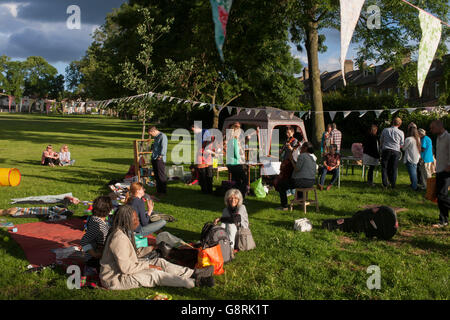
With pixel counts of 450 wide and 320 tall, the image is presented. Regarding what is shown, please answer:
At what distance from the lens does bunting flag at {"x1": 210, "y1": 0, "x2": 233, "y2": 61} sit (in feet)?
14.4

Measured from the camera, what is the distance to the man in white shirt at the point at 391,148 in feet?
34.6

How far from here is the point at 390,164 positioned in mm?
10828

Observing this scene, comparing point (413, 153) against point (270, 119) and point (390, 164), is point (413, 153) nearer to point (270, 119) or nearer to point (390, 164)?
point (390, 164)

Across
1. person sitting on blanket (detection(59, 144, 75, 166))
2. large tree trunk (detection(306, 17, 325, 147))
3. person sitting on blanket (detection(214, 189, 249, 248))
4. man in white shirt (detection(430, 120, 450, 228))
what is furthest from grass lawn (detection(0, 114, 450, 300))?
large tree trunk (detection(306, 17, 325, 147))

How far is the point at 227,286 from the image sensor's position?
474 cm

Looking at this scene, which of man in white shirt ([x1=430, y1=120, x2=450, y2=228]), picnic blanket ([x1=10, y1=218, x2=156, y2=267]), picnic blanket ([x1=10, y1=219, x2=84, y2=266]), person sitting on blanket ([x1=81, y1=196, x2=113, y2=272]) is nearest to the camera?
person sitting on blanket ([x1=81, y1=196, x2=113, y2=272])

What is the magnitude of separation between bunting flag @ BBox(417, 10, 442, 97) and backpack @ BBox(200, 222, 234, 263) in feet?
12.5

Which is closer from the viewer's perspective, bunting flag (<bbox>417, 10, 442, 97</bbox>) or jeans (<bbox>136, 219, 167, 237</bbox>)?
bunting flag (<bbox>417, 10, 442, 97</bbox>)

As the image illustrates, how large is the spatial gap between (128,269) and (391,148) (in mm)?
8562

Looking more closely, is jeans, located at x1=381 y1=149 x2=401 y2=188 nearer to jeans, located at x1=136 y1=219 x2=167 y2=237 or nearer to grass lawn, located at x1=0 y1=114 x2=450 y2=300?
grass lawn, located at x1=0 y1=114 x2=450 y2=300

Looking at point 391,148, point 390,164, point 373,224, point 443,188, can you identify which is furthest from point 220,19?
point 390,164

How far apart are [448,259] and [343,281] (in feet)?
6.53
